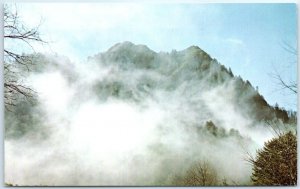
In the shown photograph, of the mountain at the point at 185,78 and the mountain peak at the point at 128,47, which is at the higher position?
the mountain peak at the point at 128,47

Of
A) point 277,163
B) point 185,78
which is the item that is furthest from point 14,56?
point 277,163

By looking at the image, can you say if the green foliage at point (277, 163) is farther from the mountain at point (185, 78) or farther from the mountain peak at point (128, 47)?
the mountain peak at point (128, 47)

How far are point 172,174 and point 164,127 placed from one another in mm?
365

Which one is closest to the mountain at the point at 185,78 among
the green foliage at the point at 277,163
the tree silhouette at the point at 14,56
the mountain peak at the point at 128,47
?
the mountain peak at the point at 128,47

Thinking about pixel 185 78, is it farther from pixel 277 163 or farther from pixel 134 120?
pixel 277 163

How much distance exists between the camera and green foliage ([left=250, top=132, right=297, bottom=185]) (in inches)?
168

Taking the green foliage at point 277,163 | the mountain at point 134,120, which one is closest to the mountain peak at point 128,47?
the mountain at point 134,120

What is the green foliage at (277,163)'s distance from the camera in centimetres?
426

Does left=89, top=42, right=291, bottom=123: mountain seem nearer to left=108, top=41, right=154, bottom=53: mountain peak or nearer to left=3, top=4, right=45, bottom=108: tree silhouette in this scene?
left=108, top=41, right=154, bottom=53: mountain peak

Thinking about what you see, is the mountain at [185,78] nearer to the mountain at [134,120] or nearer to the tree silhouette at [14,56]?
the mountain at [134,120]

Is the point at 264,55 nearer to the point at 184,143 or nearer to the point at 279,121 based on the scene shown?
the point at 279,121

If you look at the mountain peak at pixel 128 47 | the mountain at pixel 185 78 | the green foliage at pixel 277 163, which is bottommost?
the green foliage at pixel 277 163

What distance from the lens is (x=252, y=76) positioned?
14.1 ft

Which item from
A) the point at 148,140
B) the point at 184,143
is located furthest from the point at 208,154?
the point at 148,140
